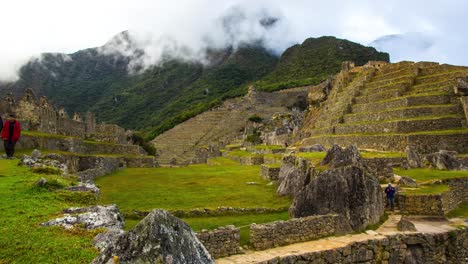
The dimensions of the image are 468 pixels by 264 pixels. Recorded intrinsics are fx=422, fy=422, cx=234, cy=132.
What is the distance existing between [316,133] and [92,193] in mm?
29249

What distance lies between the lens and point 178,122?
67.4 m

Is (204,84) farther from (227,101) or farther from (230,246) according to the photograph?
(230,246)

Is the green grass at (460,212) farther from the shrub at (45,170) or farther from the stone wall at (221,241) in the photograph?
the shrub at (45,170)

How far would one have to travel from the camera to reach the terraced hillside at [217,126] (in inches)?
2057

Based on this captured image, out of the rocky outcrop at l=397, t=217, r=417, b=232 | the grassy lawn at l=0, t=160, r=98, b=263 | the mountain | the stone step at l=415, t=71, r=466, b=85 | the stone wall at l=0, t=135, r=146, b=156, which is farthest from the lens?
the mountain

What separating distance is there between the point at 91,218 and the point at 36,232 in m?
1.03

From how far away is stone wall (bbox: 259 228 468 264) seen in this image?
1018 cm

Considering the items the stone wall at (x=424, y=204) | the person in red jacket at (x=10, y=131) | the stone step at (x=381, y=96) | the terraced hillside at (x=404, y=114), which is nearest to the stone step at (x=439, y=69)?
the terraced hillside at (x=404, y=114)

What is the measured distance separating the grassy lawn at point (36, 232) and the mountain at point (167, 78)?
55.9 m

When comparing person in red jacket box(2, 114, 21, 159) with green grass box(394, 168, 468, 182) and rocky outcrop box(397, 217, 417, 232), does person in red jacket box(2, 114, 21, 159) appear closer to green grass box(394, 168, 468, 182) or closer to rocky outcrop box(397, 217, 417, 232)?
rocky outcrop box(397, 217, 417, 232)

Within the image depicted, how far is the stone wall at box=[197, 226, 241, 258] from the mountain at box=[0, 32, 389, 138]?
56.3 meters

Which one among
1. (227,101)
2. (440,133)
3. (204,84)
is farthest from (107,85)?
(440,133)

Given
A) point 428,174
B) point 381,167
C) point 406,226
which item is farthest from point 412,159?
point 406,226

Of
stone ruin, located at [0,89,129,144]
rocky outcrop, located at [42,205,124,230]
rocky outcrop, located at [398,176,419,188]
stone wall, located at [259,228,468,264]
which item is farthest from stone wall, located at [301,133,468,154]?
rocky outcrop, located at [42,205,124,230]
